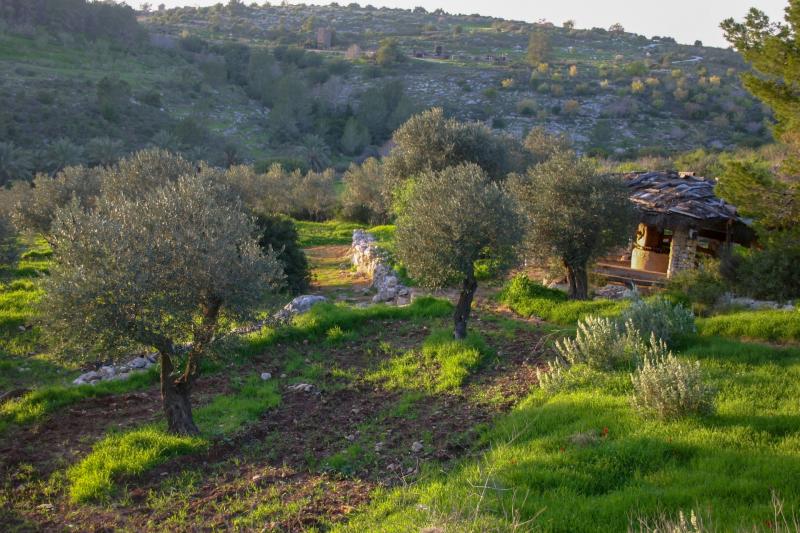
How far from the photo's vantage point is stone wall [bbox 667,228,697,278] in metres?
21.0

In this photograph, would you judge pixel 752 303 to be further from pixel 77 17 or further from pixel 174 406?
pixel 77 17

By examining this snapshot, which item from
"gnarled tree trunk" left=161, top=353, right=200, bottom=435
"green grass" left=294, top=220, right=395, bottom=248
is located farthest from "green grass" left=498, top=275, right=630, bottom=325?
"green grass" left=294, top=220, right=395, bottom=248

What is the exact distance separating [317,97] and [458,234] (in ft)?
216

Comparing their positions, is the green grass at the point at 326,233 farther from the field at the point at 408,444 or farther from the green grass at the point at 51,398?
the field at the point at 408,444

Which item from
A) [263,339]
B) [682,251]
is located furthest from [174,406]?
[682,251]

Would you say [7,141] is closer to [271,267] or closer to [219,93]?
[219,93]

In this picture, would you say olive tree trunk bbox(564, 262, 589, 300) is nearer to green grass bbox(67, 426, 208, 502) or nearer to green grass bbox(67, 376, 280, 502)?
green grass bbox(67, 376, 280, 502)

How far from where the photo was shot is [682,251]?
833 inches

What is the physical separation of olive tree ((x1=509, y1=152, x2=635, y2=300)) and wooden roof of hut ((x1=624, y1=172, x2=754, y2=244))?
2712 millimetres

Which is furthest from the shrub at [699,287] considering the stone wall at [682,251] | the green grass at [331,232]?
the green grass at [331,232]

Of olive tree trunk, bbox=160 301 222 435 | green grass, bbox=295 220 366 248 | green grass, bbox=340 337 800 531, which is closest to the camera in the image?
green grass, bbox=340 337 800 531

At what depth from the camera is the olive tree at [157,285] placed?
8.55 metres

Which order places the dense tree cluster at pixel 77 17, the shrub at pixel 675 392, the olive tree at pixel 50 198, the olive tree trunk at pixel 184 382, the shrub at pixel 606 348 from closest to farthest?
the shrub at pixel 675 392, the olive tree trunk at pixel 184 382, the shrub at pixel 606 348, the olive tree at pixel 50 198, the dense tree cluster at pixel 77 17

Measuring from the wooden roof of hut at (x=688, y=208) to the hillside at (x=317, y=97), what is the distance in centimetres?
3009
